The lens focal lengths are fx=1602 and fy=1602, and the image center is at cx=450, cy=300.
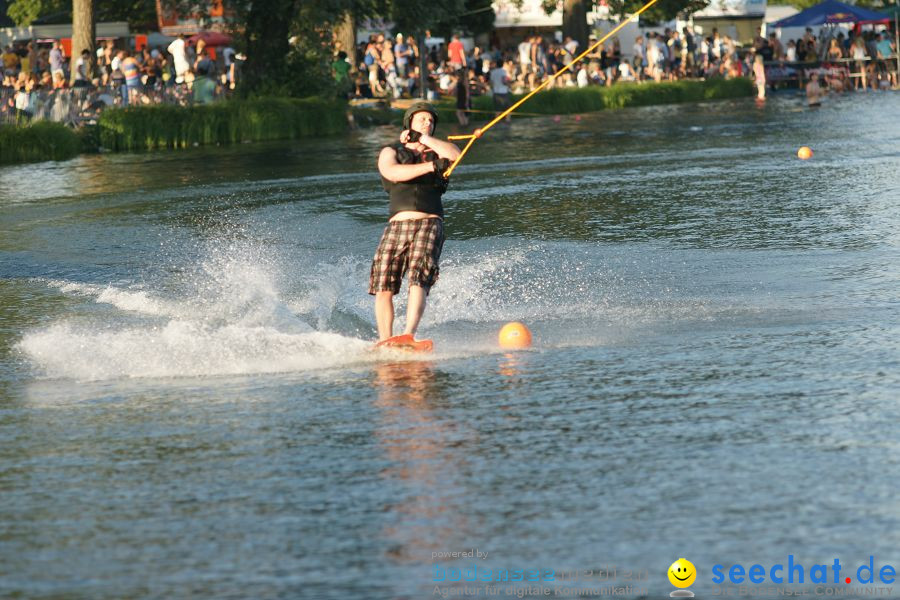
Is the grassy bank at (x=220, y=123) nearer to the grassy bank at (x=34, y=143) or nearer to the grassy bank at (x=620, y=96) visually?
the grassy bank at (x=34, y=143)

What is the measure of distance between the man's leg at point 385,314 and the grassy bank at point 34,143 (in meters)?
21.9

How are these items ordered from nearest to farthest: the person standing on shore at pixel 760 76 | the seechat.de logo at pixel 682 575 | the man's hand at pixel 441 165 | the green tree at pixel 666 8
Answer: the seechat.de logo at pixel 682 575 → the man's hand at pixel 441 165 → the person standing on shore at pixel 760 76 → the green tree at pixel 666 8

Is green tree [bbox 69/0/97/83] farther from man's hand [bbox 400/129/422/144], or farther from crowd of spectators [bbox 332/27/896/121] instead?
man's hand [bbox 400/129/422/144]

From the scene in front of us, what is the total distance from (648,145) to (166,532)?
23964mm

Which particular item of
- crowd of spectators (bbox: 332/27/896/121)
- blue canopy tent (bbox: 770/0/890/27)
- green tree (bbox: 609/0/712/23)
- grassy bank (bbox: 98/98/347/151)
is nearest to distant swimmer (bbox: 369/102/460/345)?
grassy bank (bbox: 98/98/347/151)

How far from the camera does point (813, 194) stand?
1892 centimetres

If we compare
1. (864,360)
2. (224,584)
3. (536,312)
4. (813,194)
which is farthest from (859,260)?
(224,584)

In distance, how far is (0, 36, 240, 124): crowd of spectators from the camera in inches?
1253

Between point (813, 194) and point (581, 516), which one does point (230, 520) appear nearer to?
point (581, 516)

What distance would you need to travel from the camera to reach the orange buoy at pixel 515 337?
Result: 9844 millimetres

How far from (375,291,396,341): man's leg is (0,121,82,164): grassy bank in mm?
21865

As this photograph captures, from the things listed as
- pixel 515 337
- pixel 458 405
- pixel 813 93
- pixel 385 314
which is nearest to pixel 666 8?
pixel 813 93

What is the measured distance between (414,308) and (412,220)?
0.58 metres

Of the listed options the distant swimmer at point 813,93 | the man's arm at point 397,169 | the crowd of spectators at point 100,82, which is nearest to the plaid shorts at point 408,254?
the man's arm at point 397,169
